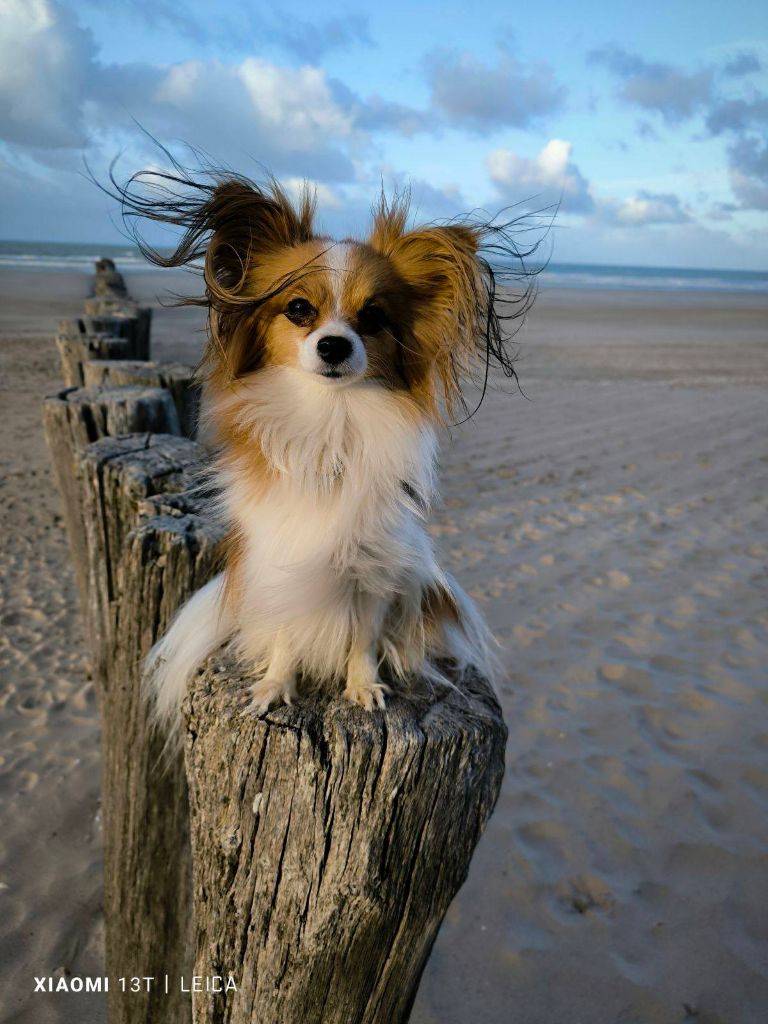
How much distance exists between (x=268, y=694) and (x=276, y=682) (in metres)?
0.09

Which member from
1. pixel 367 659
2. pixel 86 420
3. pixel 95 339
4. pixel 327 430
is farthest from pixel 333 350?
pixel 95 339

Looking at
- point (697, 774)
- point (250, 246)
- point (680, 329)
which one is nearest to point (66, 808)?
point (250, 246)

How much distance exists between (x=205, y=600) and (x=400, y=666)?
48 centimetres

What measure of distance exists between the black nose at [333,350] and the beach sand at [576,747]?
187cm

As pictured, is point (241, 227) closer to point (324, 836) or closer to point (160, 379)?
point (324, 836)

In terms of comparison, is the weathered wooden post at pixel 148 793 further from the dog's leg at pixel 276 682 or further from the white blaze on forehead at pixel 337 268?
the white blaze on forehead at pixel 337 268

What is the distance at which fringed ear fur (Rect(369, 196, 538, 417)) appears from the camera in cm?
176

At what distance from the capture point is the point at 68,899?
2.45m

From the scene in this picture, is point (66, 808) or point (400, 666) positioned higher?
point (400, 666)

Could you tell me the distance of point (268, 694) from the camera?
1330 millimetres

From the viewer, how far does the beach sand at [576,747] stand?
228 cm

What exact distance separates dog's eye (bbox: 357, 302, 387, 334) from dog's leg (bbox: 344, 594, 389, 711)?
0.63 metres

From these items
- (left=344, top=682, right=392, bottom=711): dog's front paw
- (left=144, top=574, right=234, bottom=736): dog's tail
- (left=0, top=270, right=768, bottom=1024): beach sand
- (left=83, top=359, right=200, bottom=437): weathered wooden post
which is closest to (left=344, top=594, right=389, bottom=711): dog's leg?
(left=344, top=682, right=392, bottom=711): dog's front paw

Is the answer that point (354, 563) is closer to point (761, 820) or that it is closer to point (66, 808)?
point (66, 808)
